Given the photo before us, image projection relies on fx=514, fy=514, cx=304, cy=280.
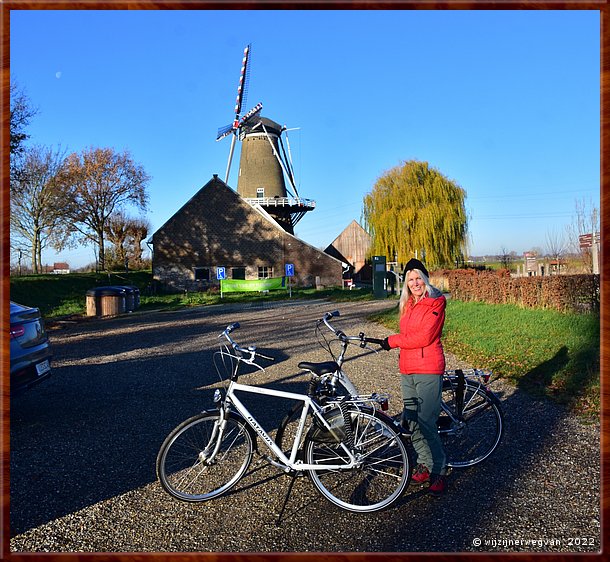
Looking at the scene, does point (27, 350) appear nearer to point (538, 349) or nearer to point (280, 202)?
point (538, 349)

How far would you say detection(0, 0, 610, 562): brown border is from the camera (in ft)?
6.19

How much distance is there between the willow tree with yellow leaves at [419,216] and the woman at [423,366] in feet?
83.4

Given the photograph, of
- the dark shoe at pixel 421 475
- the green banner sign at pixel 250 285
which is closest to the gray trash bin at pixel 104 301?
the green banner sign at pixel 250 285

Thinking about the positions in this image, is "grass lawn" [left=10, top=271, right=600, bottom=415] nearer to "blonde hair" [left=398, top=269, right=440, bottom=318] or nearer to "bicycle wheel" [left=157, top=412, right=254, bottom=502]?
"bicycle wheel" [left=157, top=412, right=254, bottom=502]

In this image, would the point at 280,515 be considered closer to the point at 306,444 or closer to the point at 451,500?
the point at 306,444

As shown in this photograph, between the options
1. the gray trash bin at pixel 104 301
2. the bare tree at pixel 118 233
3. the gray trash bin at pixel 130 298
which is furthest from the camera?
the bare tree at pixel 118 233

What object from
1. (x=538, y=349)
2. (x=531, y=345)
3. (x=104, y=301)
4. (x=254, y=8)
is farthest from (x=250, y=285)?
(x=254, y=8)

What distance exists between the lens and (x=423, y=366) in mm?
3400

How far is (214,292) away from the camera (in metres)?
31.4

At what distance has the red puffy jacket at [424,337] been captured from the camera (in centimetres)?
336

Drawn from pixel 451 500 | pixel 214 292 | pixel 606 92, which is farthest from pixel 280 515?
pixel 214 292

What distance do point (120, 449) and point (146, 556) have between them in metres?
2.82

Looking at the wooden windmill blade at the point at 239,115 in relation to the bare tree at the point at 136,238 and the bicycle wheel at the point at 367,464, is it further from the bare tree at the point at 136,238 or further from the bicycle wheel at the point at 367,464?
the bicycle wheel at the point at 367,464

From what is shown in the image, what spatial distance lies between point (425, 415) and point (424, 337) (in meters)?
0.55
